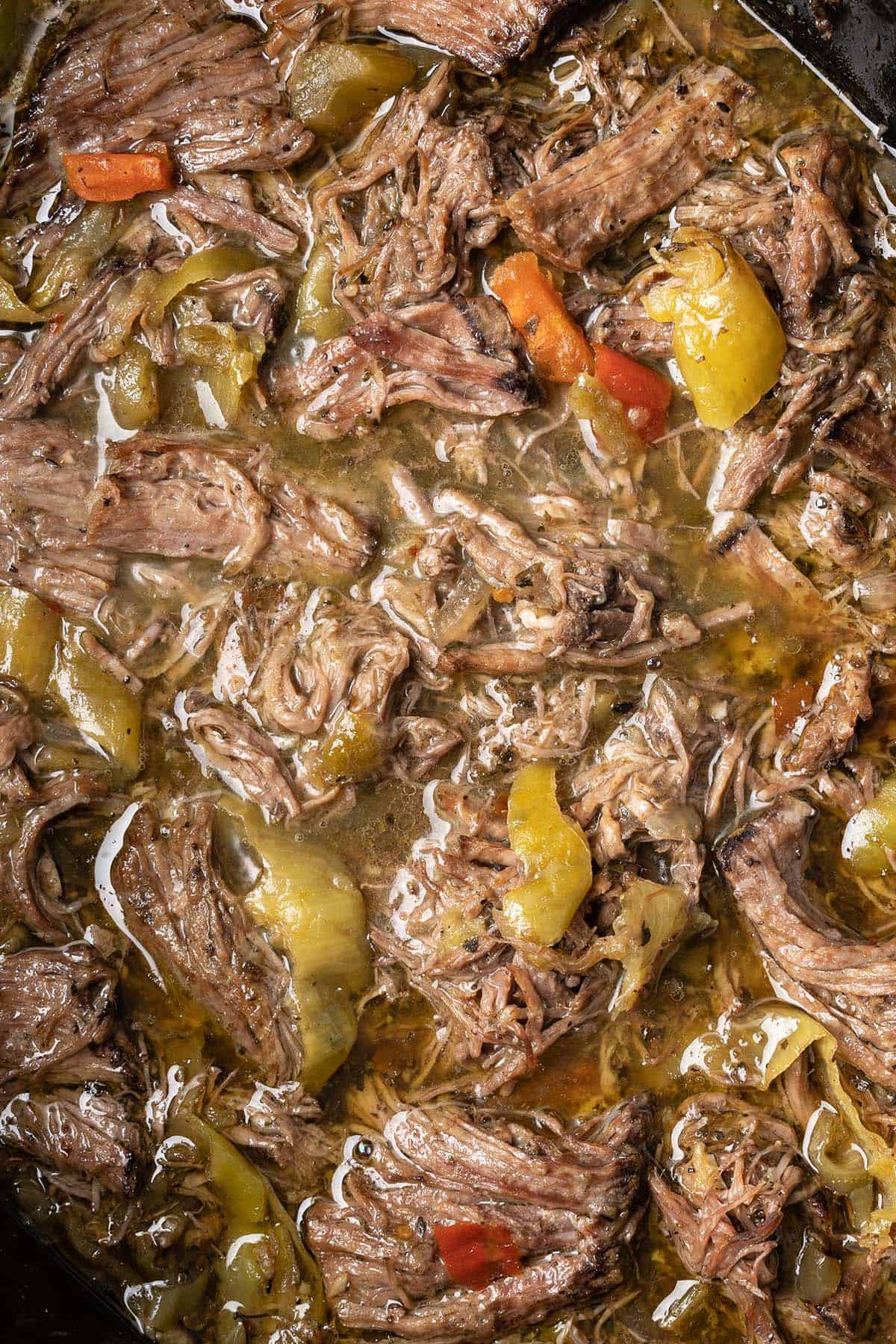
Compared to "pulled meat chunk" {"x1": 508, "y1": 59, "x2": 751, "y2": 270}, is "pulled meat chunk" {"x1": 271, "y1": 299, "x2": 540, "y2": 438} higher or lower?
"pulled meat chunk" {"x1": 508, "y1": 59, "x2": 751, "y2": 270}

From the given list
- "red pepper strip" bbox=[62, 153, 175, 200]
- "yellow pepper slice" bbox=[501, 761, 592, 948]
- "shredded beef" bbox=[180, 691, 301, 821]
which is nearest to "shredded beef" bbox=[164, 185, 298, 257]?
"red pepper strip" bbox=[62, 153, 175, 200]

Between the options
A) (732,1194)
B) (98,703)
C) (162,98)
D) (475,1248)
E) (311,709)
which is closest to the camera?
(732,1194)

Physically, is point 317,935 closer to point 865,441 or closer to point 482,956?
point 482,956

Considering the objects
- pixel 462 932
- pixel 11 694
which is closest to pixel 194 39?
pixel 11 694

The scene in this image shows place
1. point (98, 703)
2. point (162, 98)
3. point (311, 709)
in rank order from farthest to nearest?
point (162, 98), point (98, 703), point (311, 709)

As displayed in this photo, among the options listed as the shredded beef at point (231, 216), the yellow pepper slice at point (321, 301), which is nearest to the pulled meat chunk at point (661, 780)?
the yellow pepper slice at point (321, 301)

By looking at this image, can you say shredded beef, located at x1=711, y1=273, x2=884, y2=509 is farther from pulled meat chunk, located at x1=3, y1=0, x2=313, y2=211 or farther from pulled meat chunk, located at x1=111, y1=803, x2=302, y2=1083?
pulled meat chunk, located at x1=111, y1=803, x2=302, y2=1083

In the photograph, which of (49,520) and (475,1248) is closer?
(475,1248)

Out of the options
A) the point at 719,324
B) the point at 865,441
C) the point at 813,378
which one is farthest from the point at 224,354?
the point at 865,441
